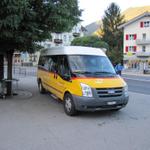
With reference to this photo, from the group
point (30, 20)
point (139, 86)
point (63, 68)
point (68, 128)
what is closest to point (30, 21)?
point (30, 20)

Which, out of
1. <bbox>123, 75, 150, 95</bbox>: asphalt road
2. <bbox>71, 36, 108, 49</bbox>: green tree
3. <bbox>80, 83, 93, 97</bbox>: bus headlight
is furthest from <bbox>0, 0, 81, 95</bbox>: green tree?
<bbox>71, 36, 108, 49</bbox>: green tree

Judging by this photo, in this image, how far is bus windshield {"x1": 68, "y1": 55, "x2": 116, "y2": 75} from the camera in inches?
381

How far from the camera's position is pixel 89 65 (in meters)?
9.97

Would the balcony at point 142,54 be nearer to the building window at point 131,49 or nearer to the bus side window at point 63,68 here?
the building window at point 131,49

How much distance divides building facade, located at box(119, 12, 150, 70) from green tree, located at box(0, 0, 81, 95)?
47374mm

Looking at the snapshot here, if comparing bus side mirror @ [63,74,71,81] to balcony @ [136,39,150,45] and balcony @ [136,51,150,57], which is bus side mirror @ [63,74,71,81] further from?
balcony @ [136,39,150,45]

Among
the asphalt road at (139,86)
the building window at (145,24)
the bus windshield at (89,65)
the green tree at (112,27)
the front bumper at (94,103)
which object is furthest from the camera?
the green tree at (112,27)

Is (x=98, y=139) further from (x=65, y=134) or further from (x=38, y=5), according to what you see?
(x=38, y=5)

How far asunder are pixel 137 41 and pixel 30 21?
5099cm

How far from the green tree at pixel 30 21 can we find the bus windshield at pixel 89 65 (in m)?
1.99

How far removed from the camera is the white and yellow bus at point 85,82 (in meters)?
8.77

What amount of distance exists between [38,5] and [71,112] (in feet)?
15.4

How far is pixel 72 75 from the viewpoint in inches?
368

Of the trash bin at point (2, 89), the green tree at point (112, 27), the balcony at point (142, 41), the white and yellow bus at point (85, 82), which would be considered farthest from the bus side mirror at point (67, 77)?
the green tree at point (112, 27)
